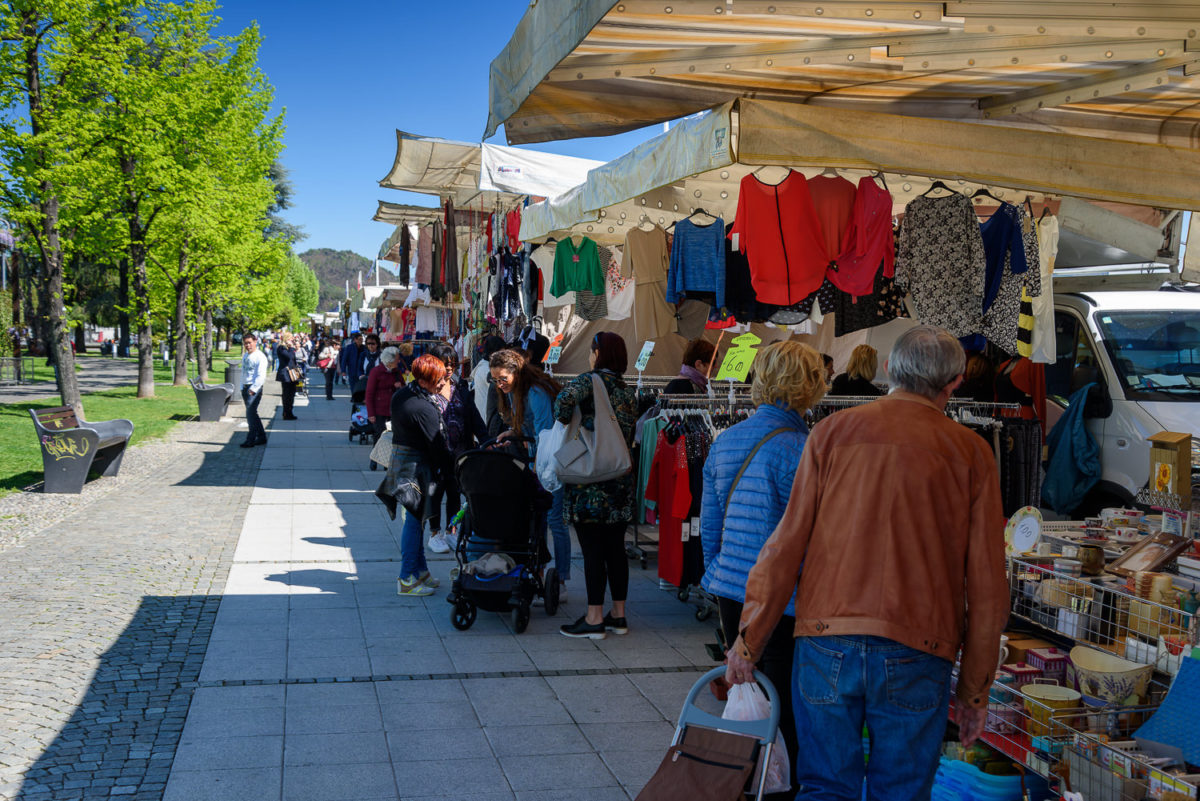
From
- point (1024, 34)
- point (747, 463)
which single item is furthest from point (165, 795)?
point (1024, 34)

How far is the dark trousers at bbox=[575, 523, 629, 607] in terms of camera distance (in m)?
5.99

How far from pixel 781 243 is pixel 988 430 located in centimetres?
277

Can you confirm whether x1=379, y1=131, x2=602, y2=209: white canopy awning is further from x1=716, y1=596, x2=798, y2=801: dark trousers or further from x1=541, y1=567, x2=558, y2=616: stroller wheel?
x1=716, y1=596, x2=798, y2=801: dark trousers

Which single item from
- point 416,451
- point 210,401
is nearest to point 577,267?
point 416,451

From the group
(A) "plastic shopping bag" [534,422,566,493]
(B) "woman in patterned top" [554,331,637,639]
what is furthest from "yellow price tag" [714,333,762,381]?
(A) "plastic shopping bag" [534,422,566,493]

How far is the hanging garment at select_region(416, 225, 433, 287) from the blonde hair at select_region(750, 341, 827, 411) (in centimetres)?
1117

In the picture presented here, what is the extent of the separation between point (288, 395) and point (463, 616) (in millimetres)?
16044

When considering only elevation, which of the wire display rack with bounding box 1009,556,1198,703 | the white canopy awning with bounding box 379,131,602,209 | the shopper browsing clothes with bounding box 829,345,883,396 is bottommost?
the wire display rack with bounding box 1009,556,1198,703

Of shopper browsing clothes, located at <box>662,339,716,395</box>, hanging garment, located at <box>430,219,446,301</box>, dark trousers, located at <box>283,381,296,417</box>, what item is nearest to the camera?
shopper browsing clothes, located at <box>662,339,716,395</box>

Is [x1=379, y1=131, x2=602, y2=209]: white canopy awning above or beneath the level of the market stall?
above

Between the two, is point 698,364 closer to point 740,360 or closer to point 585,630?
point 740,360

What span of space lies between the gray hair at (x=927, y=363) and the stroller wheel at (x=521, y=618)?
398 cm

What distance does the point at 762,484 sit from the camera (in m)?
3.58

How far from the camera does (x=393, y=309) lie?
2386 centimetres
